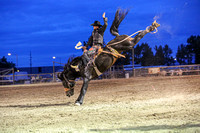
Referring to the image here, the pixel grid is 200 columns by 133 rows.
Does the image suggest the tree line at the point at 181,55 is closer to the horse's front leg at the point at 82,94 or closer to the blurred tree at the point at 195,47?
the blurred tree at the point at 195,47

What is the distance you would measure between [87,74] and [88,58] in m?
0.61

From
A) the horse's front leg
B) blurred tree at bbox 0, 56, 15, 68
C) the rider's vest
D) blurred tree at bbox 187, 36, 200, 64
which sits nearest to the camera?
the horse's front leg

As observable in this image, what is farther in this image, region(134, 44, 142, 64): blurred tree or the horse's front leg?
region(134, 44, 142, 64): blurred tree

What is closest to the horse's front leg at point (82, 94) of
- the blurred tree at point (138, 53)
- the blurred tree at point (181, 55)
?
the blurred tree at point (138, 53)

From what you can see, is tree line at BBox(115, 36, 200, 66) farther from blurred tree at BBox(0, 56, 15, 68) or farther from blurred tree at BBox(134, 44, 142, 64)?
blurred tree at BBox(0, 56, 15, 68)

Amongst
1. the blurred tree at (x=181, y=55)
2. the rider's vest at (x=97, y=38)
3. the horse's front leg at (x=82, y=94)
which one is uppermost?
the blurred tree at (x=181, y=55)

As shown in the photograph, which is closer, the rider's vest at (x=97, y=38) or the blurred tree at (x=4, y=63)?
the rider's vest at (x=97, y=38)

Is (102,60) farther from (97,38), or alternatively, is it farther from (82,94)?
(82,94)

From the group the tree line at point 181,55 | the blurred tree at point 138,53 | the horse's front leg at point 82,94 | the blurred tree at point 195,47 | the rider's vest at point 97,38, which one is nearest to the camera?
the horse's front leg at point 82,94

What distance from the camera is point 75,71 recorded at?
877 centimetres

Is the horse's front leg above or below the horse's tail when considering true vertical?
below

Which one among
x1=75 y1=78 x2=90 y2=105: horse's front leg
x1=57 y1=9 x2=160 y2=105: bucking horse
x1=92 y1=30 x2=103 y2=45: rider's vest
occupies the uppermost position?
x1=92 y1=30 x2=103 y2=45: rider's vest

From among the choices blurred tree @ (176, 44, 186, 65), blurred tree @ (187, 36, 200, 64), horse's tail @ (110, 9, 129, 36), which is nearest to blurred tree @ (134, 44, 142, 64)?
blurred tree @ (176, 44, 186, 65)

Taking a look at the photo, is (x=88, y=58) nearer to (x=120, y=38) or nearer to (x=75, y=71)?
(x=75, y=71)
